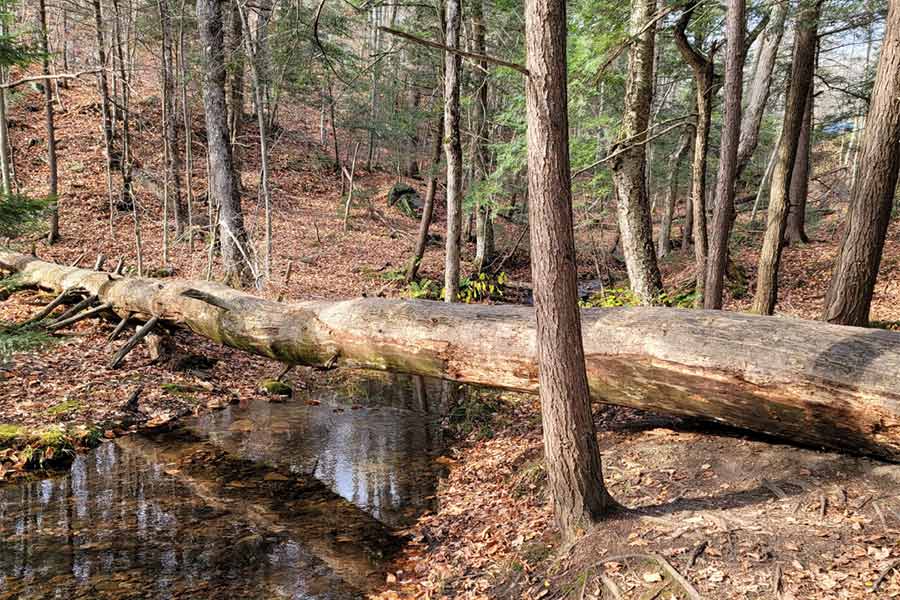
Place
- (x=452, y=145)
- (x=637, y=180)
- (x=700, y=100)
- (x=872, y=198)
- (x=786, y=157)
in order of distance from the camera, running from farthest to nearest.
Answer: (x=452, y=145) → (x=637, y=180) → (x=700, y=100) → (x=786, y=157) → (x=872, y=198)

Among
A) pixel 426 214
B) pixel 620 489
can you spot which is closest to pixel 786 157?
pixel 620 489

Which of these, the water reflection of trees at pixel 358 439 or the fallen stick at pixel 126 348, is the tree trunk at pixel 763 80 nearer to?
the water reflection of trees at pixel 358 439

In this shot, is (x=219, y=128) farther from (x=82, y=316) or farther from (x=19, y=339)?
(x=19, y=339)

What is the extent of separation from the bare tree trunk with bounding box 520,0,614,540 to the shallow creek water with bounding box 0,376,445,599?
6.07 ft

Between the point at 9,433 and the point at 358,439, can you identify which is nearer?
the point at 9,433

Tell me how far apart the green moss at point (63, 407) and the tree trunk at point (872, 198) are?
30.6 feet

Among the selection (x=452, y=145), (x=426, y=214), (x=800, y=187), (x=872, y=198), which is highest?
(x=452, y=145)

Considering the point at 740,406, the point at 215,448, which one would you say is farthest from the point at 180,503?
the point at 740,406

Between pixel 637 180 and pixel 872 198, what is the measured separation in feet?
12.1

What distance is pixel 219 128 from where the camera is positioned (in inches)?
501

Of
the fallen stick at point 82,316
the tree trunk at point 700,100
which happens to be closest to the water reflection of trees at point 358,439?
the fallen stick at point 82,316

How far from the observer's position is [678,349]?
16.5 feet

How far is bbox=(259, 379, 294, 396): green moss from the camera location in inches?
356

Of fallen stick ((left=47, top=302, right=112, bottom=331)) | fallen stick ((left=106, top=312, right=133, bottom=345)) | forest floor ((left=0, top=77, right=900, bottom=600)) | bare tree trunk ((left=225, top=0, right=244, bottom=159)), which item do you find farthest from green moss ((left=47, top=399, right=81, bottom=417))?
bare tree trunk ((left=225, top=0, right=244, bottom=159))
